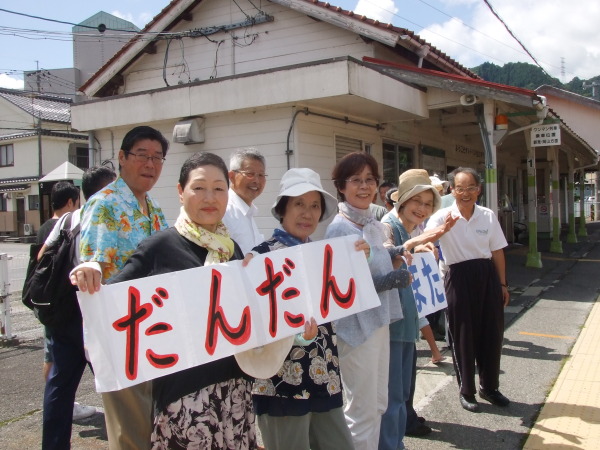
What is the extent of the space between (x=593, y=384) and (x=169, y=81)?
440 inches

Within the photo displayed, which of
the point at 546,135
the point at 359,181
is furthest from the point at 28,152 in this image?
the point at 359,181

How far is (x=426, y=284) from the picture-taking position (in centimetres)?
383

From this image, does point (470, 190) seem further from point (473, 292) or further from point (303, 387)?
point (303, 387)

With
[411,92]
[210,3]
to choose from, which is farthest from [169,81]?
[411,92]

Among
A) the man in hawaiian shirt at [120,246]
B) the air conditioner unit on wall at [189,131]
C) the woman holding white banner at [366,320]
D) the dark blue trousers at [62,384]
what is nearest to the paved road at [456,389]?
the dark blue trousers at [62,384]

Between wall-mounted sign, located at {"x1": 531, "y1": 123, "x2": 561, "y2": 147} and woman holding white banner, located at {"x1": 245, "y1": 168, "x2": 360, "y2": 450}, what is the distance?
9.78 metres

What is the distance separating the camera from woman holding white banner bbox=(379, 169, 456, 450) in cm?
319

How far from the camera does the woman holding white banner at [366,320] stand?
9.30ft

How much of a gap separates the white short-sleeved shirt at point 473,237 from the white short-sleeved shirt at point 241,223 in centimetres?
164

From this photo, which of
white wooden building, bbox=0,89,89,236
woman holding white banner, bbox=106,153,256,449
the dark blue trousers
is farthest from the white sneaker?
white wooden building, bbox=0,89,89,236

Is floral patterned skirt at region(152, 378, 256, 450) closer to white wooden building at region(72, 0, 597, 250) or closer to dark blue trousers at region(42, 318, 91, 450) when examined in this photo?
dark blue trousers at region(42, 318, 91, 450)

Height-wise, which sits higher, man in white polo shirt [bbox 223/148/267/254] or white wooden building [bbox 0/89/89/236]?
white wooden building [bbox 0/89/89/236]

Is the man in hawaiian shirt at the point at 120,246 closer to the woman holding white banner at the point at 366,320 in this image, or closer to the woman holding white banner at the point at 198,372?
the woman holding white banner at the point at 198,372

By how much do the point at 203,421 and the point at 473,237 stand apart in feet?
10.1
